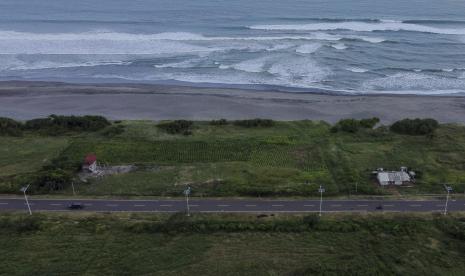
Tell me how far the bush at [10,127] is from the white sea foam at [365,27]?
65536mm

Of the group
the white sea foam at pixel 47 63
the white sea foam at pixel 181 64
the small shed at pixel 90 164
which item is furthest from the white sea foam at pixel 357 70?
the small shed at pixel 90 164

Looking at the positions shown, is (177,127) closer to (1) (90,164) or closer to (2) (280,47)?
(1) (90,164)

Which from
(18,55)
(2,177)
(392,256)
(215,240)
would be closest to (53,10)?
(18,55)

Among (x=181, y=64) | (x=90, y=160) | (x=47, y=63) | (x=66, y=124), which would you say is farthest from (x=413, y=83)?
(x=47, y=63)

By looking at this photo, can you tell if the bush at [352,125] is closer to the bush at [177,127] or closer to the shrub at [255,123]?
the shrub at [255,123]

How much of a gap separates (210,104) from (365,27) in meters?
58.0

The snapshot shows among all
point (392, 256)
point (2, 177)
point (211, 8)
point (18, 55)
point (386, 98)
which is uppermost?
point (211, 8)

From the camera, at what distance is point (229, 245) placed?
119 ft

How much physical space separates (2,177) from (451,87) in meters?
67.2

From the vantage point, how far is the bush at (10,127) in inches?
2258

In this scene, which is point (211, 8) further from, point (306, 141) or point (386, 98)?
point (306, 141)

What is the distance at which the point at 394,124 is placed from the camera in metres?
57.9

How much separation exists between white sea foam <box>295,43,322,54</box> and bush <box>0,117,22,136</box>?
5478cm

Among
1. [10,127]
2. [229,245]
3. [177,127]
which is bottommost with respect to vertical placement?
[229,245]
